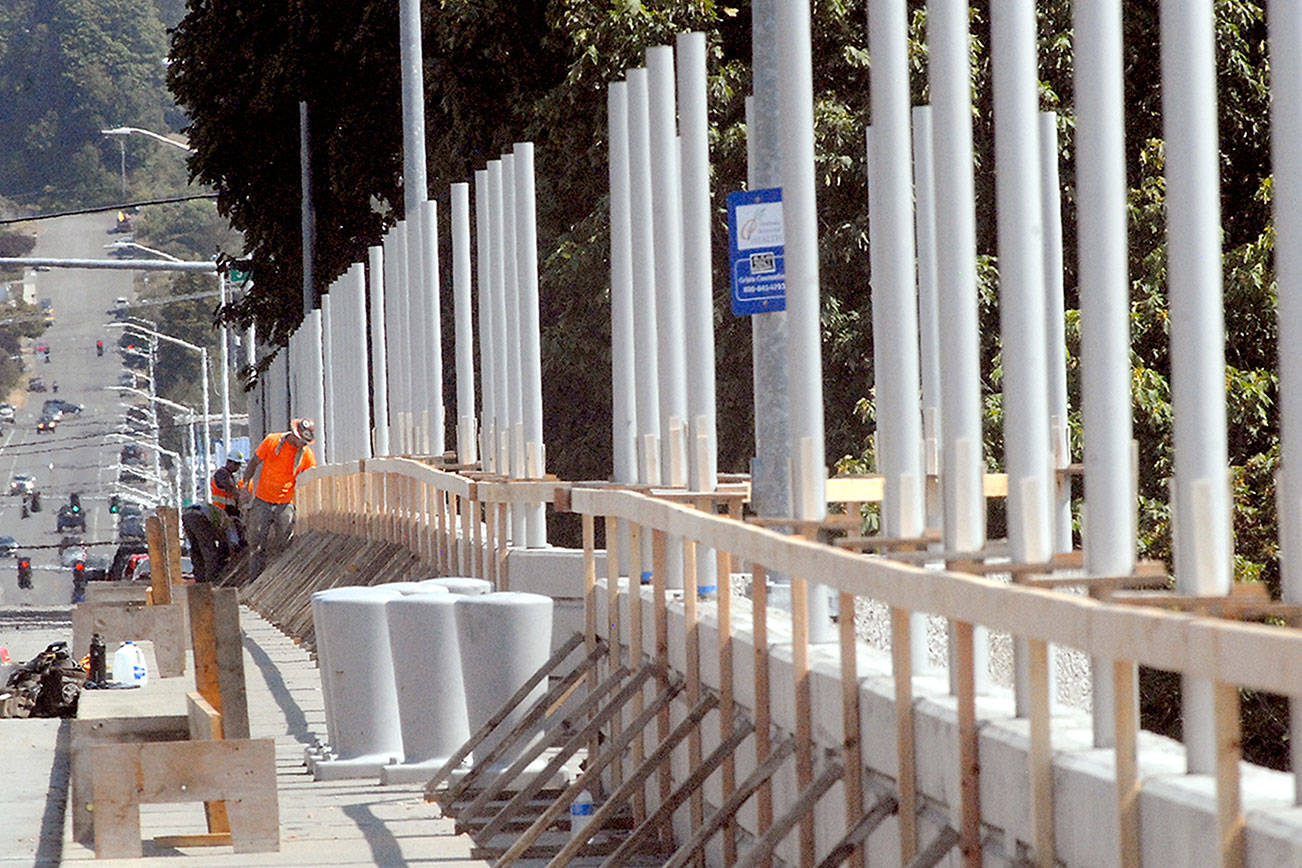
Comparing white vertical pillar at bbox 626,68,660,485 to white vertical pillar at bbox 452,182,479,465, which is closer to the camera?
white vertical pillar at bbox 626,68,660,485

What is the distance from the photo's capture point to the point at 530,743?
12781mm

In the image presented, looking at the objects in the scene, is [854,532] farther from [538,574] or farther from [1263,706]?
[1263,706]

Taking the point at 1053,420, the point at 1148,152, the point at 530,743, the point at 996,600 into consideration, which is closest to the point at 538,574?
the point at 530,743

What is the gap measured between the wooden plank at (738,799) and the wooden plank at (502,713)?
2889 millimetres

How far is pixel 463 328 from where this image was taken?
70.2 ft

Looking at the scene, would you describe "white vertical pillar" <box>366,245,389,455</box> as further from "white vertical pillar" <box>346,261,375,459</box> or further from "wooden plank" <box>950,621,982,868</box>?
"wooden plank" <box>950,621,982,868</box>

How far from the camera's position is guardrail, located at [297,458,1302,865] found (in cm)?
554

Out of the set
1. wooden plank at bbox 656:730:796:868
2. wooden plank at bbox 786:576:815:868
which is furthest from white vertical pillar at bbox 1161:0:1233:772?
wooden plank at bbox 656:730:796:868

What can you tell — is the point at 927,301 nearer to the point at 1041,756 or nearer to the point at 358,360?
the point at 1041,756

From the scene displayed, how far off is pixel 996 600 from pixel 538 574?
9046mm

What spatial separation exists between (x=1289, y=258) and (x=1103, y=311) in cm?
88

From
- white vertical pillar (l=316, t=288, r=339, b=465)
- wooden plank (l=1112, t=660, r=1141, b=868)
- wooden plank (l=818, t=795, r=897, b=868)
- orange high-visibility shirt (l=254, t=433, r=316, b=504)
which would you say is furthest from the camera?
white vertical pillar (l=316, t=288, r=339, b=465)

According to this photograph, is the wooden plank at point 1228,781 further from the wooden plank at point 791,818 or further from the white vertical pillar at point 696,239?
the white vertical pillar at point 696,239

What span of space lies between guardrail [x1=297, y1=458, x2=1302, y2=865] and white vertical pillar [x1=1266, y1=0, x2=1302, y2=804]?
20 centimetres
